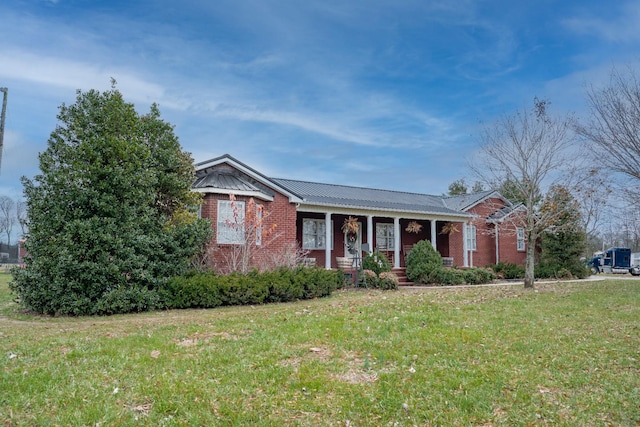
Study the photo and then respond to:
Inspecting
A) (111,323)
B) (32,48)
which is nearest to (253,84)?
(32,48)

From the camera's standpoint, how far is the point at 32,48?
428 inches

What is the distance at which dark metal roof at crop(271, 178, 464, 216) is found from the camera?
19270mm

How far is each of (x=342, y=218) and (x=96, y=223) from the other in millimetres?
12810

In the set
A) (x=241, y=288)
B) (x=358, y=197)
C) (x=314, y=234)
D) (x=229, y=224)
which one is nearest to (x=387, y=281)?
(x=314, y=234)

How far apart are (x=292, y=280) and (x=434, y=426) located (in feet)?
28.8

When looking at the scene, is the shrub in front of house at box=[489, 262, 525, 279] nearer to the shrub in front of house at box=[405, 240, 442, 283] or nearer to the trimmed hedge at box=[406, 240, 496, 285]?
the trimmed hedge at box=[406, 240, 496, 285]

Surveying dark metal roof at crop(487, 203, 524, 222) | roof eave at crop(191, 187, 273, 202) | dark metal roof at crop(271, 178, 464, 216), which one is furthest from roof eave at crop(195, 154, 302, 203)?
dark metal roof at crop(487, 203, 524, 222)

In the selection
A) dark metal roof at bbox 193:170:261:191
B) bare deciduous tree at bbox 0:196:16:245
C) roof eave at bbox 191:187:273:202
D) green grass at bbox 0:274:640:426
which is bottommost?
green grass at bbox 0:274:640:426

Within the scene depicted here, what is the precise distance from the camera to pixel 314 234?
2059 centimetres

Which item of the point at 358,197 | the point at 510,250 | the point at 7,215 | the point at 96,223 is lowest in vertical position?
the point at 510,250

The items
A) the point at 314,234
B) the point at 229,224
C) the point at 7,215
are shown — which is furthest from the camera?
the point at 7,215

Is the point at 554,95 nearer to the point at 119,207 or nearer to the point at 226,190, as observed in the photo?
the point at 226,190

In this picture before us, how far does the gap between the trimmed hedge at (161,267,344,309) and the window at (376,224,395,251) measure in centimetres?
982

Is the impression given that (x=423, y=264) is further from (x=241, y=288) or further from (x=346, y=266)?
(x=241, y=288)
